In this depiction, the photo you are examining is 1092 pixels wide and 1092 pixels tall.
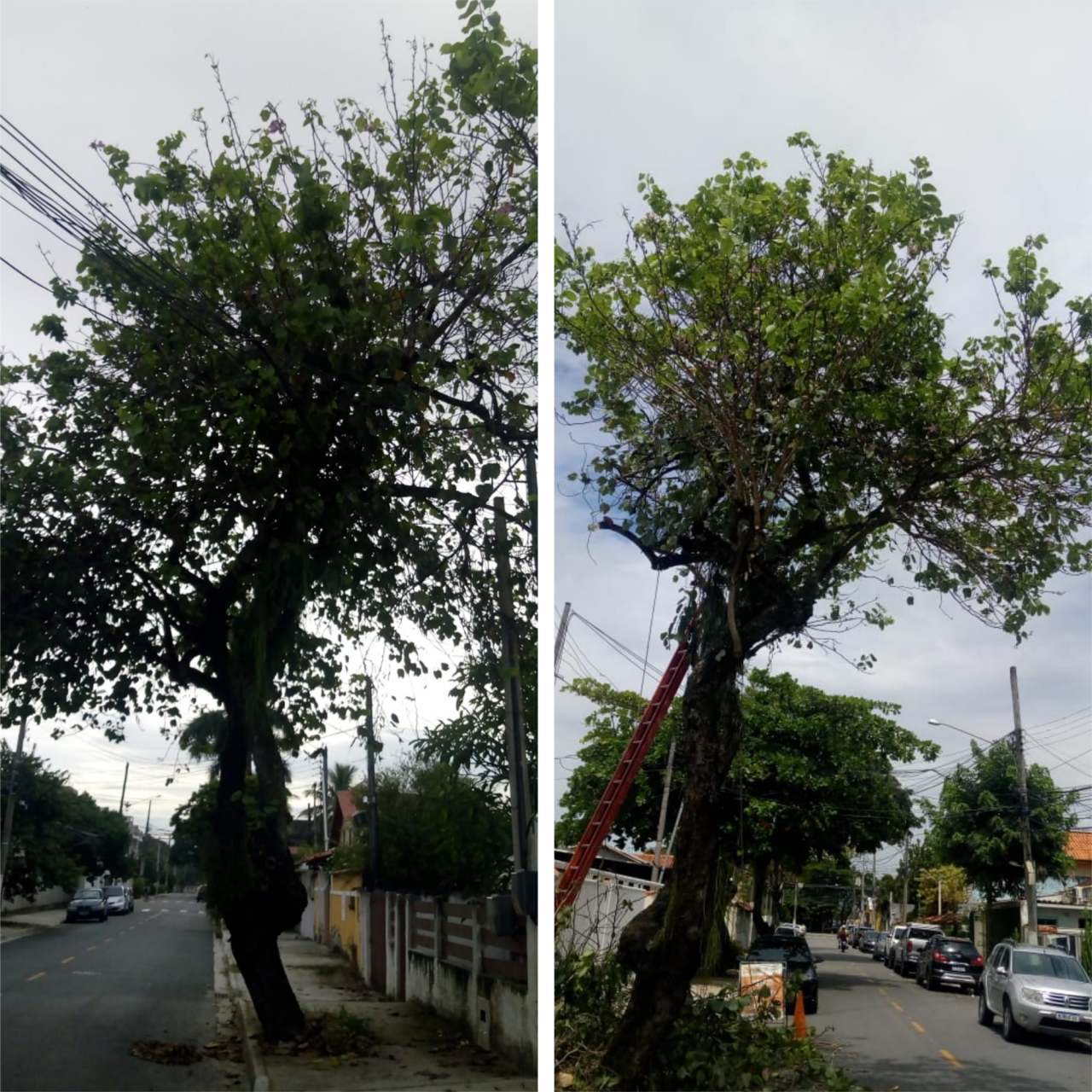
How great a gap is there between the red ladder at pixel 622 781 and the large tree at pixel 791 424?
8 cm

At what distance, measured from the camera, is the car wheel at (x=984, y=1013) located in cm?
326

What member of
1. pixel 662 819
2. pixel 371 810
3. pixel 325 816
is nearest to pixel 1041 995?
pixel 662 819

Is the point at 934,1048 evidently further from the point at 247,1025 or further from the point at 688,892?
the point at 247,1025

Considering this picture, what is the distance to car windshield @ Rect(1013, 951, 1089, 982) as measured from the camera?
311 cm

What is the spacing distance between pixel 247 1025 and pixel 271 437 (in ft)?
5.56

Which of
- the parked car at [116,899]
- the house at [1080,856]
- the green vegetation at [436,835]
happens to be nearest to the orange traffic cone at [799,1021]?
the house at [1080,856]

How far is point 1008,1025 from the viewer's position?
122 inches

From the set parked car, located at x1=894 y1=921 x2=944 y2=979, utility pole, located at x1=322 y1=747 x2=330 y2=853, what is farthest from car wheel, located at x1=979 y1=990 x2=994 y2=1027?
utility pole, located at x1=322 y1=747 x2=330 y2=853

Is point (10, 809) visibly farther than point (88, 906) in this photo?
No

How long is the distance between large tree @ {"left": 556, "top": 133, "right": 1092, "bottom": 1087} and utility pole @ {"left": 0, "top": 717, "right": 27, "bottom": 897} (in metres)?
1.87

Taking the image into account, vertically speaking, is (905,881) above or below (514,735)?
below

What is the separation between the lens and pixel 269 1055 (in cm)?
309

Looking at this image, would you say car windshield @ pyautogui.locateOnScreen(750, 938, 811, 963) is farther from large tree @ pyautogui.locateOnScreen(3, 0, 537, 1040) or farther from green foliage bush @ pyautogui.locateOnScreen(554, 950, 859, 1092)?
large tree @ pyautogui.locateOnScreen(3, 0, 537, 1040)

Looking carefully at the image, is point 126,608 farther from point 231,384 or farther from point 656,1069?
point 656,1069
